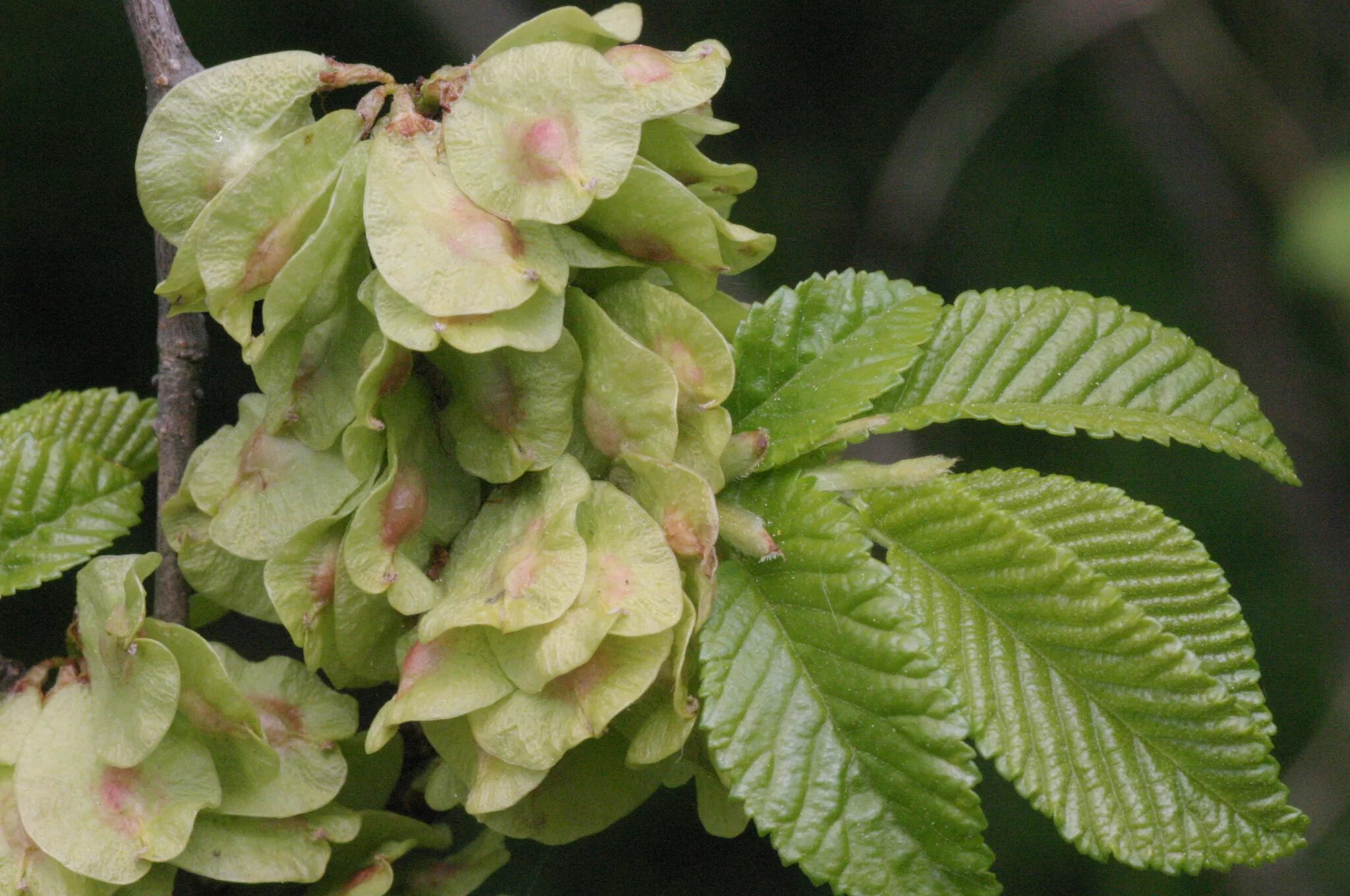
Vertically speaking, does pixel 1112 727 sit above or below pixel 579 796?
above

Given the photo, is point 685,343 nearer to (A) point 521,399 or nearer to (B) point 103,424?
(A) point 521,399

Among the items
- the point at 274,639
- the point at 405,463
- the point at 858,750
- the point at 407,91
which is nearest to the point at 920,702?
the point at 858,750

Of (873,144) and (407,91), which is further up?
(407,91)

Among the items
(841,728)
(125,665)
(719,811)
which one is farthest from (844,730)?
(125,665)

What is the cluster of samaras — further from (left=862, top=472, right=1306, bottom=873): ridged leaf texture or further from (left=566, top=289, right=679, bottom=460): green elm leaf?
(left=862, top=472, right=1306, bottom=873): ridged leaf texture

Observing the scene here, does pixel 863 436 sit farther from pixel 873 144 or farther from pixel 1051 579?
pixel 873 144

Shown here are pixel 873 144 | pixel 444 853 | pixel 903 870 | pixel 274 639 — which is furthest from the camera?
pixel 873 144

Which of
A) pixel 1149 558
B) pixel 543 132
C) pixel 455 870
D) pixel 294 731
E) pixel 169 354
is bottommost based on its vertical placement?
pixel 455 870
